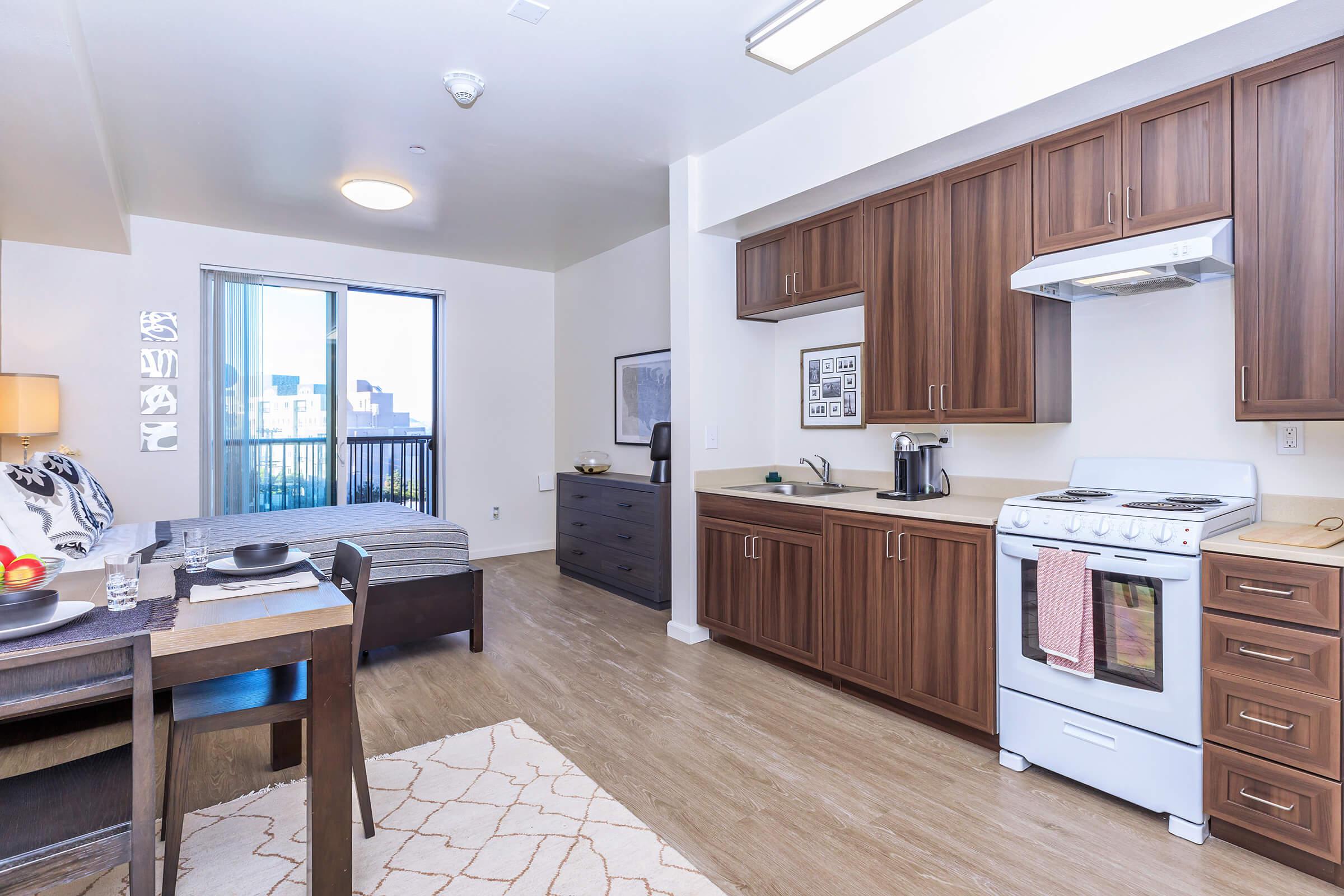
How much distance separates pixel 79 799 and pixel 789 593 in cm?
265

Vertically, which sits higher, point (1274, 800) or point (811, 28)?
point (811, 28)

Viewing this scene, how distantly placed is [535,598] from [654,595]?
886mm

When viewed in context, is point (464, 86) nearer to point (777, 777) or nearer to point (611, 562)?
point (777, 777)

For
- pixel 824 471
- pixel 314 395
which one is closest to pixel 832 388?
pixel 824 471

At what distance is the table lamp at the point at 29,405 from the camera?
398 cm

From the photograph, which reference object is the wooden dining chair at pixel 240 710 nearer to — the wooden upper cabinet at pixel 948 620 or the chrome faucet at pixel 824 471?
the wooden upper cabinet at pixel 948 620

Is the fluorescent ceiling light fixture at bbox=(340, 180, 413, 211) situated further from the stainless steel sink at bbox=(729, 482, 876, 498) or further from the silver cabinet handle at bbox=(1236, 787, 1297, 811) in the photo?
the silver cabinet handle at bbox=(1236, 787, 1297, 811)

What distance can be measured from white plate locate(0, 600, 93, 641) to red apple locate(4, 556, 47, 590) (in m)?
0.14

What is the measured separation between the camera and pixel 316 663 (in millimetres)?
1616

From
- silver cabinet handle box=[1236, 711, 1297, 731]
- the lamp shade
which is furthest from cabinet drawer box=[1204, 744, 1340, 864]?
the lamp shade

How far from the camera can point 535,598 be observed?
4.84 metres

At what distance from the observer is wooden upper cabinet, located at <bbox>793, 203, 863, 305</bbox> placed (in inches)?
129

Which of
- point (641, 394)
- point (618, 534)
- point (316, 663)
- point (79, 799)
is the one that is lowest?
point (79, 799)

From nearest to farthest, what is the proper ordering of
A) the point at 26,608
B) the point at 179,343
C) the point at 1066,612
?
the point at 26,608 < the point at 1066,612 < the point at 179,343
